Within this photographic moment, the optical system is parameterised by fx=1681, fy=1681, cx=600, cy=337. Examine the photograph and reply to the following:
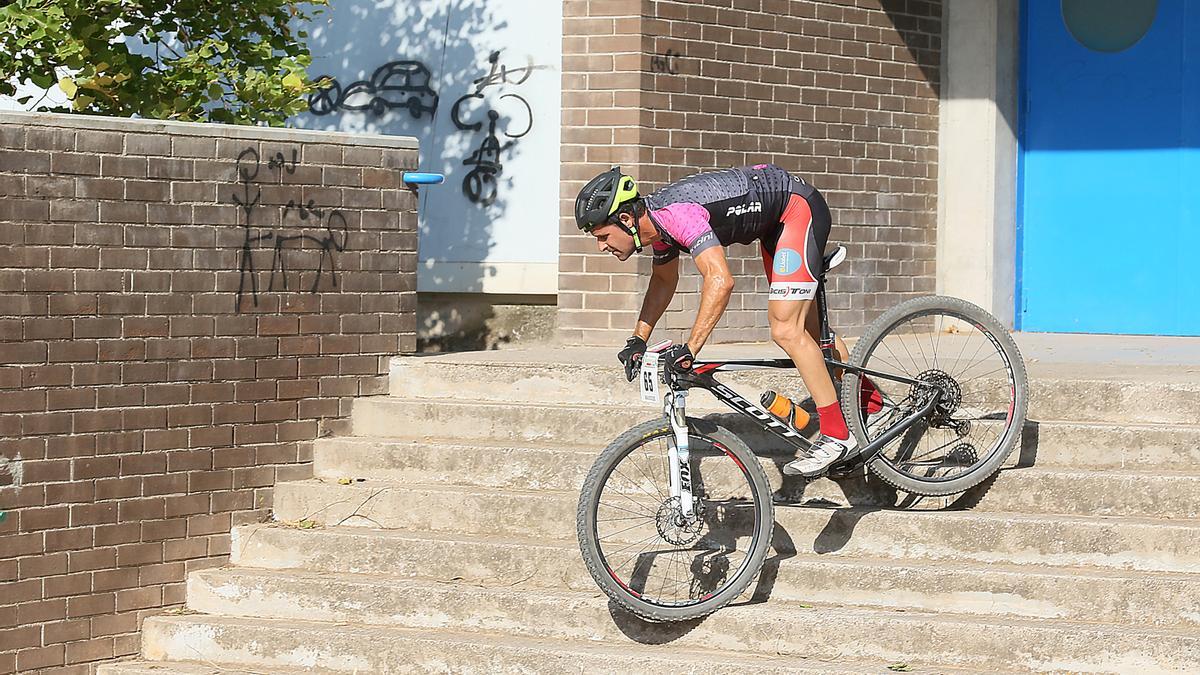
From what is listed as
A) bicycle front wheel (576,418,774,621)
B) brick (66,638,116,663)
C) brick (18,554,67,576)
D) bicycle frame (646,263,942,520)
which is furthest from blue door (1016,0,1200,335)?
brick (18,554,67,576)

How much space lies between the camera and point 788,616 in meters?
6.78

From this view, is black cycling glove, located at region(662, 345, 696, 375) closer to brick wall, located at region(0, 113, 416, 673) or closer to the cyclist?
the cyclist

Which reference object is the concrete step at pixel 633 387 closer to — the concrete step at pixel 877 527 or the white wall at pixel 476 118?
the concrete step at pixel 877 527

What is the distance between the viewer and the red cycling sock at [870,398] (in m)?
7.25

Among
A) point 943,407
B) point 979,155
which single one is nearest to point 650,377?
point 943,407

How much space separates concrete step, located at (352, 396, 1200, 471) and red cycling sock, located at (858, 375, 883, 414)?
27.1 inches

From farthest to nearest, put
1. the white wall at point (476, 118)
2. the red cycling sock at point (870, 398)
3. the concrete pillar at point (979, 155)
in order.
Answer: the concrete pillar at point (979, 155) < the white wall at point (476, 118) < the red cycling sock at point (870, 398)

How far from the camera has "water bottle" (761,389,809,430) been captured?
7012mm

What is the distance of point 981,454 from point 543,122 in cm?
421

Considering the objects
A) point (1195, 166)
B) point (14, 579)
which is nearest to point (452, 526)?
point (14, 579)

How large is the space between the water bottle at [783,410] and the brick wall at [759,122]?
339cm

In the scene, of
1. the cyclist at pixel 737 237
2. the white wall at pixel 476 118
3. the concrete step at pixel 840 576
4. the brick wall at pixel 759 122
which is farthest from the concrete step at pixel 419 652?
the white wall at pixel 476 118

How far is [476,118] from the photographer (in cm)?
1082

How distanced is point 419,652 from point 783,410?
1826mm
